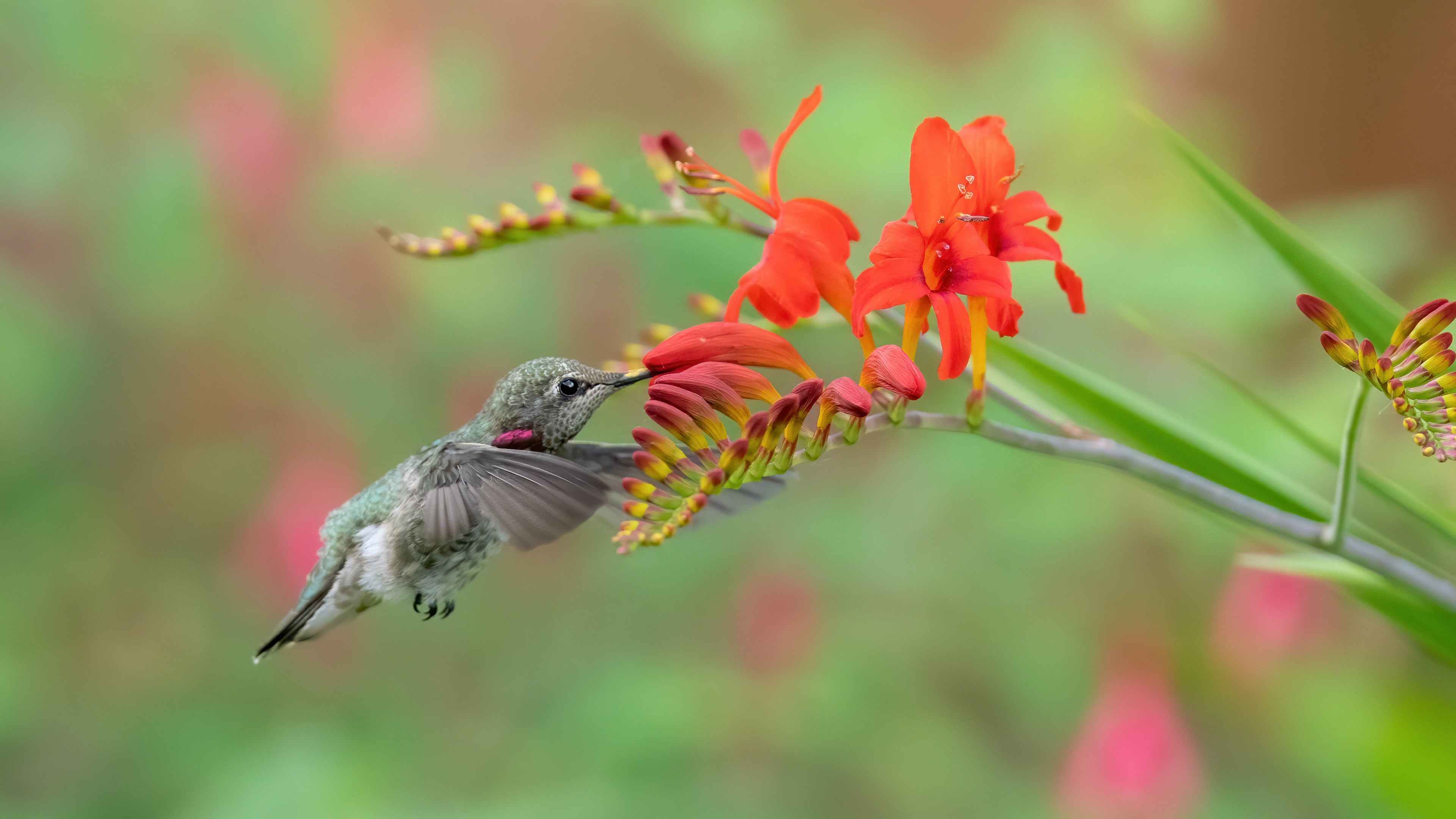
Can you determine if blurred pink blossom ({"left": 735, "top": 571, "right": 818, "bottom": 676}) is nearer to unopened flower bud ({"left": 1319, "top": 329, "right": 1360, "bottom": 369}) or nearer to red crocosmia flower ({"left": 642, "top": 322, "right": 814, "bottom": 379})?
red crocosmia flower ({"left": 642, "top": 322, "right": 814, "bottom": 379})

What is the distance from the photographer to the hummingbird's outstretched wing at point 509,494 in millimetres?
632

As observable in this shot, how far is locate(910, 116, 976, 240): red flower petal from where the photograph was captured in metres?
0.59

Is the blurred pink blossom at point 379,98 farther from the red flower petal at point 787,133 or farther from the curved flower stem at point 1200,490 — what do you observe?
the curved flower stem at point 1200,490

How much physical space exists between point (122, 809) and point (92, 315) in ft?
2.74

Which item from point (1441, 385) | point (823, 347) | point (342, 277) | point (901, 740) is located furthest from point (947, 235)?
point (342, 277)

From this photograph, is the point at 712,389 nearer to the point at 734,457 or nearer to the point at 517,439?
the point at 734,457

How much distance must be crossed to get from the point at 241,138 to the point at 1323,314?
1.61 metres

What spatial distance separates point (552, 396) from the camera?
0.74 m

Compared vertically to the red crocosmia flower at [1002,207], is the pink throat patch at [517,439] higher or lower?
lower

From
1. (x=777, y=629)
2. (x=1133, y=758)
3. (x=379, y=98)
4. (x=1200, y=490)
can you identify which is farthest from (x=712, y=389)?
(x=379, y=98)

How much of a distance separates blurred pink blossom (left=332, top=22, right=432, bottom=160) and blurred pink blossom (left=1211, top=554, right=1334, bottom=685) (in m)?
1.40

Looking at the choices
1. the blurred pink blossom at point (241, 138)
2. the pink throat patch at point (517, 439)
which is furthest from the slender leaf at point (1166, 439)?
the blurred pink blossom at point (241, 138)

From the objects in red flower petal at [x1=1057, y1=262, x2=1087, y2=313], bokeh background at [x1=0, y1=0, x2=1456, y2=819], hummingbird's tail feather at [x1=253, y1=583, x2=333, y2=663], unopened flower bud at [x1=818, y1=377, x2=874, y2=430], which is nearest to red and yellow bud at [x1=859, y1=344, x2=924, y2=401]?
unopened flower bud at [x1=818, y1=377, x2=874, y2=430]

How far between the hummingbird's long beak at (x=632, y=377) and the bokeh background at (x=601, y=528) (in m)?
0.62
